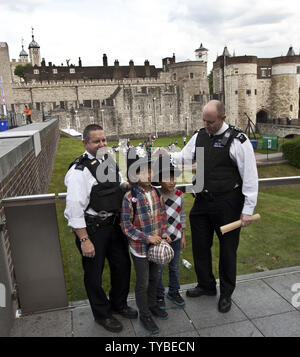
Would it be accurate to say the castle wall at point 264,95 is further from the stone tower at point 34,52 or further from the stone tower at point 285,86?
the stone tower at point 34,52

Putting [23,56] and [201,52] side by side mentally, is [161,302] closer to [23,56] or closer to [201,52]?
[201,52]

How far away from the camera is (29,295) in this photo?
3.22 metres

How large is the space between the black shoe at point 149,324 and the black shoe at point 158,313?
151 mm

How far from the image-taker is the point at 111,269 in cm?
324

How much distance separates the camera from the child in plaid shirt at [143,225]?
292 centimetres

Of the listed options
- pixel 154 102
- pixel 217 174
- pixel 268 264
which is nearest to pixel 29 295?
pixel 217 174

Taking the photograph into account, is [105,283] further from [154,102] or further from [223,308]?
[154,102]

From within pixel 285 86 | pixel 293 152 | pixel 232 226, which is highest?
pixel 285 86

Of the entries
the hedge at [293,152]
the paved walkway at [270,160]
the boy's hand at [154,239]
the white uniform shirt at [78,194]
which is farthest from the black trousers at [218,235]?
the hedge at [293,152]

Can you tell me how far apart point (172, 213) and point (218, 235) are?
24.8 inches

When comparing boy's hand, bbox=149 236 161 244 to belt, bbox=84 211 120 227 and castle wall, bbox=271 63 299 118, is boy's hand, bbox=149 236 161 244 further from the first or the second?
castle wall, bbox=271 63 299 118

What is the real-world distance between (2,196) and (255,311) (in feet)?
8.67

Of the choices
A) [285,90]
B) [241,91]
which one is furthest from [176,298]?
[285,90]
